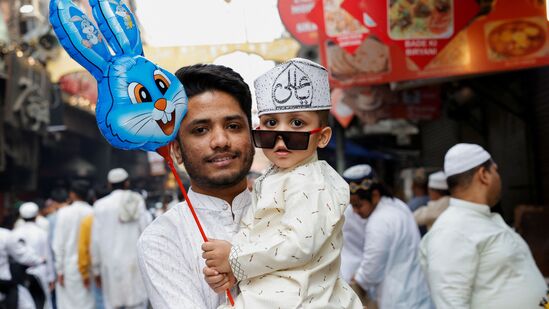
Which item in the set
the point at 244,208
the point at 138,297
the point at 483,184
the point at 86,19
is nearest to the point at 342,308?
the point at 244,208

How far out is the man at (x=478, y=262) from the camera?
Result: 400 cm

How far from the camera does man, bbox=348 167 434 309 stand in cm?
598

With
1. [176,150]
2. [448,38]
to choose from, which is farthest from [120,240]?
[176,150]

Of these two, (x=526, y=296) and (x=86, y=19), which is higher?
(x=86, y=19)

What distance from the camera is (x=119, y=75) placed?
2.57 metres

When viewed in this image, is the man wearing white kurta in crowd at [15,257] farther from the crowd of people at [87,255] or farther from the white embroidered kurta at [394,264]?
the white embroidered kurta at [394,264]

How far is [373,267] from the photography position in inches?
238

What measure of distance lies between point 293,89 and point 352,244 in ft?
14.7

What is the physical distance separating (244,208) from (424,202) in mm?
6701

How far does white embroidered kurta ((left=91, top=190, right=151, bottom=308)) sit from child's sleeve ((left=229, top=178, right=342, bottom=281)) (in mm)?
6630

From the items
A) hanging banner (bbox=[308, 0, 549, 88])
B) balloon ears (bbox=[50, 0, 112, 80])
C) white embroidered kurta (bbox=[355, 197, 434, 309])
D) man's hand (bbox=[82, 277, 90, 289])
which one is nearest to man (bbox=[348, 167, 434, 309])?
white embroidered kurta (bbox=[355, 197, 434, 309])

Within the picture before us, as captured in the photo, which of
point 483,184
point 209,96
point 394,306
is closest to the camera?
point 209,96

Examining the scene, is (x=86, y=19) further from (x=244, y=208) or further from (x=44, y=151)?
(x=44, y=151)

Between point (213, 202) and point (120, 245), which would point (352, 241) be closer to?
point (120, 245)
